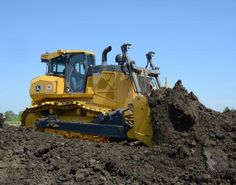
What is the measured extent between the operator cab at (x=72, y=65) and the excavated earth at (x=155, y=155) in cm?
365

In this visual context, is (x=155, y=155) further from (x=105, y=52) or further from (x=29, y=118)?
(x=29, y=118)

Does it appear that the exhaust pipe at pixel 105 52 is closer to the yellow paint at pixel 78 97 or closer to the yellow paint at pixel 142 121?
the yellow paint at pixel 78 97

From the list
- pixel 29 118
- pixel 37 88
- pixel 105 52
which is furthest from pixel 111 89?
pixel 29 118

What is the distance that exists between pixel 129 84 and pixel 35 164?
432 cm

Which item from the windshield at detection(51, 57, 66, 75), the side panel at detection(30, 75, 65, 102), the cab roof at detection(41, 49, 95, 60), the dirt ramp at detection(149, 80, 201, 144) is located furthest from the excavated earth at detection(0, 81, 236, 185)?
the cab roof at detection(41, 49, 95, 60)

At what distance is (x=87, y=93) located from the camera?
12812 millimetres

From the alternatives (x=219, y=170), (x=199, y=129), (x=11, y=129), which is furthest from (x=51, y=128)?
(x=219, y=170)

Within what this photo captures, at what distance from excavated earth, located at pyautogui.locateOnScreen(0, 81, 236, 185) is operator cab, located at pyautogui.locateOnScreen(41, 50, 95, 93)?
3.65 meters

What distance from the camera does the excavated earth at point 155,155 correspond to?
7652 mm

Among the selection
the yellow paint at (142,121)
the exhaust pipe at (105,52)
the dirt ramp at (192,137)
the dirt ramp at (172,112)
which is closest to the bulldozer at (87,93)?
the exhaust pipe at (105,52)

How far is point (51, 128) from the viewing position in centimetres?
1176

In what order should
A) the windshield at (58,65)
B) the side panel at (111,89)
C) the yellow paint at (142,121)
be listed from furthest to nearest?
the windshield at (58,65) → the side panel at (111,89) → the yellow paint at (142,121)

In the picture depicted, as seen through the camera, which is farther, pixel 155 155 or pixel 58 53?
pixel 58 53

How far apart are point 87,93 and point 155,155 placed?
4.98 meters
